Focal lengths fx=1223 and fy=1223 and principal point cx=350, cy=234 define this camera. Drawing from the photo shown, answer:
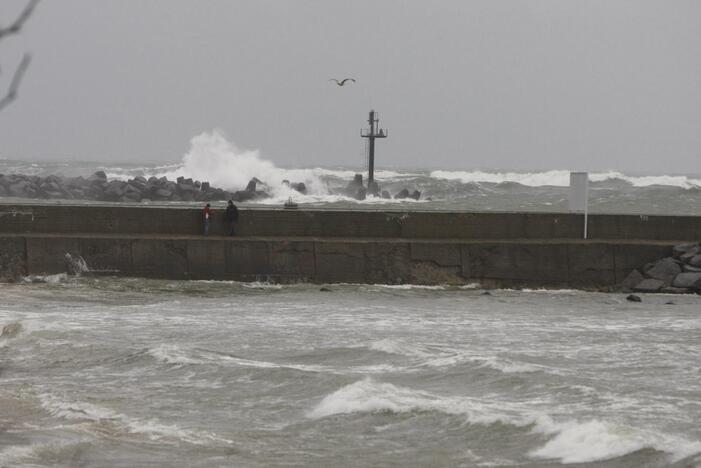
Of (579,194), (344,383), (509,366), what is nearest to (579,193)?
(579,194)

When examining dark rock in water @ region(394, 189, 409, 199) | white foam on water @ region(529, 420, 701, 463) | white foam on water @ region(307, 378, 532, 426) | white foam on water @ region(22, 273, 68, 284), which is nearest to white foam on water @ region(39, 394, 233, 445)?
white foam on water @ region(307, 378, 532, 426)

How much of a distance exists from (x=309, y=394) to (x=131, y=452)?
249 cm

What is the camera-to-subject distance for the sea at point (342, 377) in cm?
831

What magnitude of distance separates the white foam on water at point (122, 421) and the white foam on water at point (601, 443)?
227cm

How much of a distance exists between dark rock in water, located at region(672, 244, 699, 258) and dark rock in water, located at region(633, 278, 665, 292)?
2.62 ft

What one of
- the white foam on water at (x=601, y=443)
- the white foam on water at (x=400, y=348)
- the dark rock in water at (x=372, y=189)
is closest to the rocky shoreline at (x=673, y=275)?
the white foam on water at (x=400, y=348)

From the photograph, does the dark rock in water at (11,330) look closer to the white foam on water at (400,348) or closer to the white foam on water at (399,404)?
the white foam on water at (400,348)

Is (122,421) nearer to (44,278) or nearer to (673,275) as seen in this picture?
(44,278)

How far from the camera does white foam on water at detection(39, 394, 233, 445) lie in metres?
8.68

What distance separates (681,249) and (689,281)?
3.00 ft

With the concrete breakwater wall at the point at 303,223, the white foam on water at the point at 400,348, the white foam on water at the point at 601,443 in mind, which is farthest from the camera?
the concrete breakwater wall at the point at 303,223

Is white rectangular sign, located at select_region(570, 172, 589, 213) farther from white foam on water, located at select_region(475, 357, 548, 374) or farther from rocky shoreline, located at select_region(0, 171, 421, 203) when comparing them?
rocky shoreline, located at select_region(0, 171, 421, 203)

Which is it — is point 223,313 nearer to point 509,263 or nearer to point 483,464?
point 509,263

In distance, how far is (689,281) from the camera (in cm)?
1933
